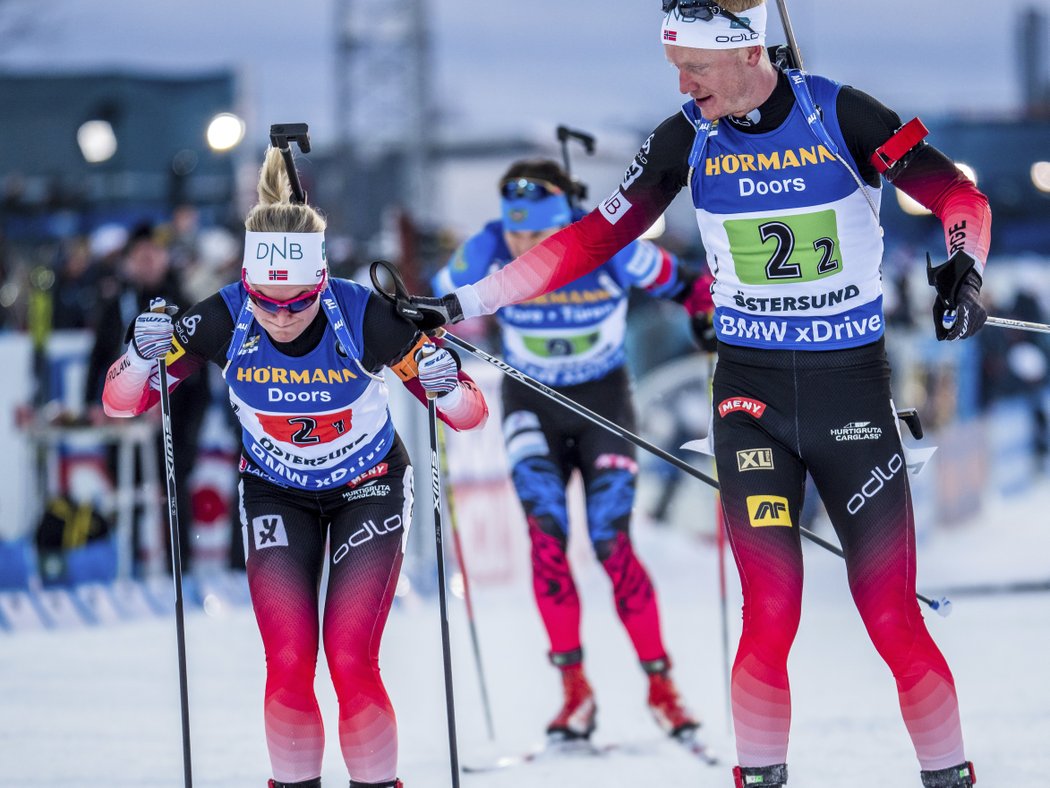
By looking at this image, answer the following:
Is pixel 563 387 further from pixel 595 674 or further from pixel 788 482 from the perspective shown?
pixel 788 482

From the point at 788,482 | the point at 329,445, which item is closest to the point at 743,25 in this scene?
the point at 788,482

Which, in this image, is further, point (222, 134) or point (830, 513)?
point (222, 134)

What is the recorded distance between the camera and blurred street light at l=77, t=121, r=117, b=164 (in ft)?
47.6

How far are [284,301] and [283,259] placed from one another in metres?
0.12

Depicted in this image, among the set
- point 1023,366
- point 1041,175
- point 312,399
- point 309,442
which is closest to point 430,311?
point 312,399

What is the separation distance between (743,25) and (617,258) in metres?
2.02

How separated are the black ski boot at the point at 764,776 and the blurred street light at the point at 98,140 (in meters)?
12.3

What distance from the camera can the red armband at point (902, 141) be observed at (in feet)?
12.4

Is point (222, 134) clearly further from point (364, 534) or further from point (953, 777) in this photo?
point (953, 777)

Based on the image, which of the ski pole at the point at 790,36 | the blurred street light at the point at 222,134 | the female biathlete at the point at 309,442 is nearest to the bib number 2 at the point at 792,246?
the ski pole at the point at 790,36

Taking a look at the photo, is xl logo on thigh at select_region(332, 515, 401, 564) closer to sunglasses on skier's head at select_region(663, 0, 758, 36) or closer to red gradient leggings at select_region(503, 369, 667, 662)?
red gradient leggings at select_region(503, 369, 667, 662)

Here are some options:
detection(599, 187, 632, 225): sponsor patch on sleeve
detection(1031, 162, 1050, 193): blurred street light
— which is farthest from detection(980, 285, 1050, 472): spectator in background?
detection(599, 187, 632, 225): sponsor patch on sleeve

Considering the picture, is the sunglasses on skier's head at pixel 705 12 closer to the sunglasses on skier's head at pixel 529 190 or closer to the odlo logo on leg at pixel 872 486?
the odlo logo on leg at pixel 872 486

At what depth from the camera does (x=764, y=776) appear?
386 centimetres
